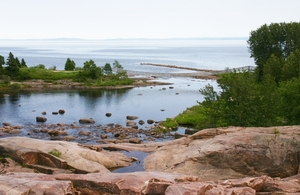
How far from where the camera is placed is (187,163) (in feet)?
110

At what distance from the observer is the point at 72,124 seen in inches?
2539

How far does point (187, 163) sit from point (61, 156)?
11648 mm

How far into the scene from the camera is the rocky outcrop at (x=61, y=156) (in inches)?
1303

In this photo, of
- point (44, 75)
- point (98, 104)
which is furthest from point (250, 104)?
point (44, 75)

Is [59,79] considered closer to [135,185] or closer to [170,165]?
[170,165]

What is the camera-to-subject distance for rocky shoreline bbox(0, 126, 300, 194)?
23.6 m

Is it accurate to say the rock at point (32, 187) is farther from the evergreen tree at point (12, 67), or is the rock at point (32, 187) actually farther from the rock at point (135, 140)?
the evergreen tree at point (12, 67)

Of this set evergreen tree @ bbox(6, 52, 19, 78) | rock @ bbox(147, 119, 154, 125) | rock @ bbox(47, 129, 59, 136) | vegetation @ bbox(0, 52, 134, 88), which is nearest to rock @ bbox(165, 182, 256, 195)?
rock @ bbox(47, 129, 59, 136)

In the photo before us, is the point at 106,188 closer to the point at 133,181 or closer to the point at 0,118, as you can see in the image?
the point at 133,181

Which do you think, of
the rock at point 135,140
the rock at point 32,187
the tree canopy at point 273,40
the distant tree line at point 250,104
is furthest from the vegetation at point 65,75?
the rock at point 32,187

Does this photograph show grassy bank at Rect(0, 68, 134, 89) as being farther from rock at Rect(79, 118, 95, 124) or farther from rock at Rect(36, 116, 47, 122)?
rock at Rect(79, 118, 95, 124)

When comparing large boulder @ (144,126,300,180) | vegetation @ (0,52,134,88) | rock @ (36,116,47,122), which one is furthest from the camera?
vegetation @ (0,52,134,88)

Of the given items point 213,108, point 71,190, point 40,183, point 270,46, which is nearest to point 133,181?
point 71,190

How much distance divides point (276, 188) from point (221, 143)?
10094mm
